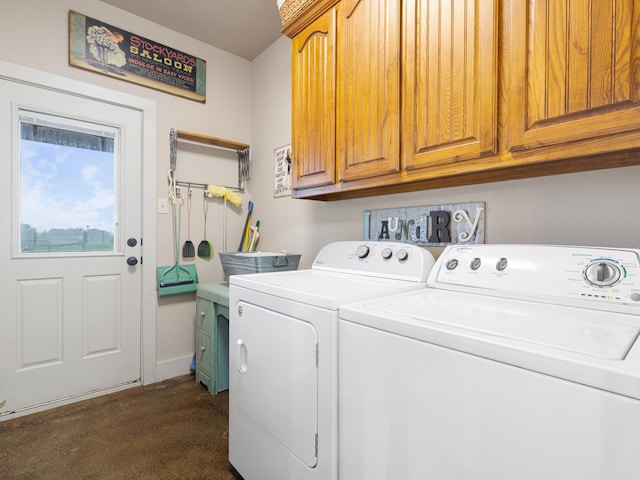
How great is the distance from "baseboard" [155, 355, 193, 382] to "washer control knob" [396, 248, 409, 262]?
2.02m

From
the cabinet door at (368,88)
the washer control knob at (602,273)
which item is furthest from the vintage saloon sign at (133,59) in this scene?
the washer control knob at (602,273)

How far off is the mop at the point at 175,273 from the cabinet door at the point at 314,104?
1153mm

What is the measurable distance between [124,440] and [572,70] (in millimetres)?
2495

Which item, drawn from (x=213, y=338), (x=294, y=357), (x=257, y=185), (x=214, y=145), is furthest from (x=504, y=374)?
(x=214, y=145)

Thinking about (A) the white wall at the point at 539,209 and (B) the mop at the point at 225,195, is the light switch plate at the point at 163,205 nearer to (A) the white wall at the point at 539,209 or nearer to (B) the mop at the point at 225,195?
(B) the mop at the point at 225,195

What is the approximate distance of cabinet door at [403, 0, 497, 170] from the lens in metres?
1.05

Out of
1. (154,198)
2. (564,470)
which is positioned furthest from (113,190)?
(564,470)

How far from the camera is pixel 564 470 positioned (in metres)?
0.53

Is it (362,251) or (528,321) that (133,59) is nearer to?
(362,251)

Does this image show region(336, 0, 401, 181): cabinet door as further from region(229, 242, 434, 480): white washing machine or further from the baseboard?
the baseboard

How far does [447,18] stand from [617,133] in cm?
68

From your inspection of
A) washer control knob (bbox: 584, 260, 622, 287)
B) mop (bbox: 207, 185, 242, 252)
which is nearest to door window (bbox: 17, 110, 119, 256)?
mop (bbox: 207, 185, 242, 252)

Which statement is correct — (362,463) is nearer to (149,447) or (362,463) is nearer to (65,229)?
(149,447)

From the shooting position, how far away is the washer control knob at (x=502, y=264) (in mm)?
1063
